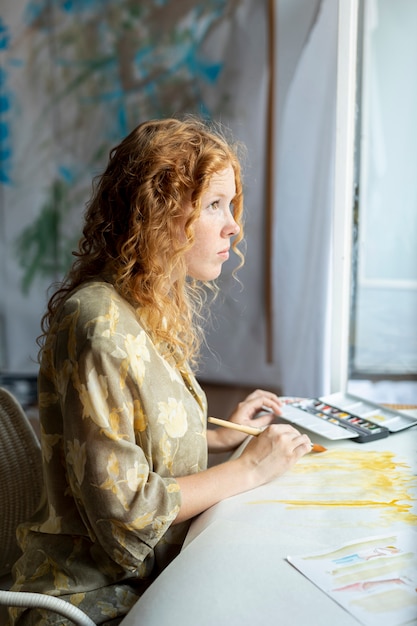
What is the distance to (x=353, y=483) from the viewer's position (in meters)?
1.16

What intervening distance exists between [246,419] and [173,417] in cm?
38

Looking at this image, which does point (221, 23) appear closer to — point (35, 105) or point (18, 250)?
point (35, 105)

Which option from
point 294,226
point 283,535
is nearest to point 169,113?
point 294,226

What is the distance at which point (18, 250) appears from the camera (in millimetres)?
3914

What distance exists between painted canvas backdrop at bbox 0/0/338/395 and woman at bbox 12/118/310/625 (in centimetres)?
218

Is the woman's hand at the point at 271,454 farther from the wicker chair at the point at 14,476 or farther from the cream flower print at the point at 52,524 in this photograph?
the wicker chair at the point at 14,476

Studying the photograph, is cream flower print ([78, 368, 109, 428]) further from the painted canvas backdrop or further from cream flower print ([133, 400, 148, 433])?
the painted canvas backdrop

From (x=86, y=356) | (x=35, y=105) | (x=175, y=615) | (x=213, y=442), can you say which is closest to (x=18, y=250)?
(x=35, y=105)

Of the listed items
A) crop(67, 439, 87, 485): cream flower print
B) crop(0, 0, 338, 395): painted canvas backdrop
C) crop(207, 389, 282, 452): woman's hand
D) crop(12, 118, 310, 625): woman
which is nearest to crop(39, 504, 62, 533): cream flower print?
crop(12, 118, 310, 625): woman

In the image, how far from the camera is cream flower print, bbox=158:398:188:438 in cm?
110

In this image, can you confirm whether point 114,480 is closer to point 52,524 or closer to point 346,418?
point 52,524

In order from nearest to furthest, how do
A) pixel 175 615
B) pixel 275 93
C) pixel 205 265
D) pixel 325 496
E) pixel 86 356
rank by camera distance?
pixel 175 615 < pixel 86 356 < pixel 325 496 < pixel 205 265 < pixel 275 93

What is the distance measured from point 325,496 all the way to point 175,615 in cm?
38

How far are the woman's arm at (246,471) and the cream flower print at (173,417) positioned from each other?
0.24 feet
